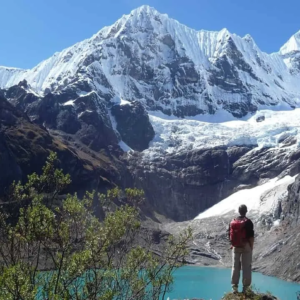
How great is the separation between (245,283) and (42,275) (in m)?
7.28

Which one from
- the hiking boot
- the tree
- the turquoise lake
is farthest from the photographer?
the turquoise lake

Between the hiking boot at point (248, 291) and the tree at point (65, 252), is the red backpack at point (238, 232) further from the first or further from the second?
the tree at point (65, 252)

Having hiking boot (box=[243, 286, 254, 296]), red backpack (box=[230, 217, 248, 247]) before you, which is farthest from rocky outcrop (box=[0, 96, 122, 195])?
hiking boot (box=[243, 286, 254, 296])

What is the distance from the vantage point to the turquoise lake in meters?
90.1

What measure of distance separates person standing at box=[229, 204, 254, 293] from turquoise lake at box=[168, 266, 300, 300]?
66745 millimetres

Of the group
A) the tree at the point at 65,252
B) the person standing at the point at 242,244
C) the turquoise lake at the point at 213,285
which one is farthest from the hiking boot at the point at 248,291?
the turquoise lake at the point at 213,285

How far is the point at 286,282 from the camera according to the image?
117750mm

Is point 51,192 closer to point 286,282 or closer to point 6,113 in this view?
point 286,282

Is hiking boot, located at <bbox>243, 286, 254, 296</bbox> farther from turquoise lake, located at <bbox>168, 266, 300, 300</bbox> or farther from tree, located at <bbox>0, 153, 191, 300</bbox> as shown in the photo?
turquoise lake, located at <bbox>168, 266, 300, 300</bbox>

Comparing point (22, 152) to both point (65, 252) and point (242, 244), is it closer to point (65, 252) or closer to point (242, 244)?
point (65, 252)

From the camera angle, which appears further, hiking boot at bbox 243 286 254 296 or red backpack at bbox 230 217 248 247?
red backpack at bbox 230 217 248 247

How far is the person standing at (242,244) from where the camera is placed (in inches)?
648

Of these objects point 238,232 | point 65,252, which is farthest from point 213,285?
point 65,252

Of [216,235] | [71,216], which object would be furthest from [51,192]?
[216,235]
